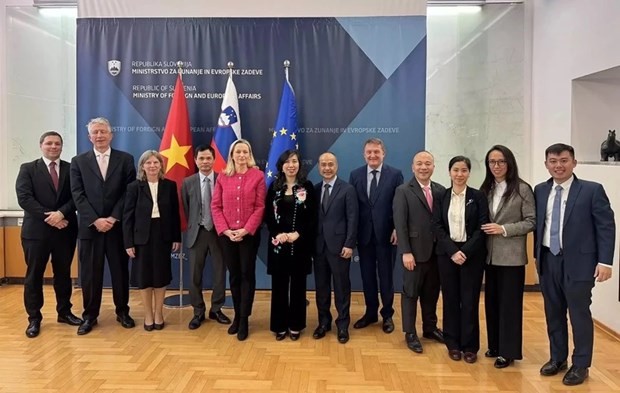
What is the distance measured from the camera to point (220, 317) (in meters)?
4.66

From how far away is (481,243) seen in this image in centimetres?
355

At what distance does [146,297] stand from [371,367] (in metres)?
1.98

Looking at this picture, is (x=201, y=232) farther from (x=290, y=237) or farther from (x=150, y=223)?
(x=290, y=237)

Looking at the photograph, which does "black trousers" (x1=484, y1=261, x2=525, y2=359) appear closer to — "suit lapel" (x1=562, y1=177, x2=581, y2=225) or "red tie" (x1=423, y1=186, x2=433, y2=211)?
"suit lapel" (x1=562, y1=177, x2=581, y2=225)

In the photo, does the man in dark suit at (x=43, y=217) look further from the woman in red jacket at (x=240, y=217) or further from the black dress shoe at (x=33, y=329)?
the woman in red jacket at (x=240, y=217)

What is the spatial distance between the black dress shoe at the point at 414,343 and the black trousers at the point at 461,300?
0.69 ft

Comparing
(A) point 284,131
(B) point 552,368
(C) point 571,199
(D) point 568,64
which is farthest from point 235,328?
(D) point 568,64

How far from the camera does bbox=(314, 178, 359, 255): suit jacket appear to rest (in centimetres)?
409

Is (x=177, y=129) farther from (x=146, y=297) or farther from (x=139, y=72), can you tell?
(x=146, y=297)

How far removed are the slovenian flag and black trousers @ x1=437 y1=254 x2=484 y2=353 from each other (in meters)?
2.41

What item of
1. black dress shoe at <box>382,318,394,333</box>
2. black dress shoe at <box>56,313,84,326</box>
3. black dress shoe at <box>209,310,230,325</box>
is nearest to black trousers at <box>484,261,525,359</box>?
black dress shoe at <box>382,318,394,333</box>

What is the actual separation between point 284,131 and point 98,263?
2.05 meters

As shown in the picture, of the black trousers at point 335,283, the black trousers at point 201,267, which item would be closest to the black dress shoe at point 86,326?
the black trousers at point 201,267

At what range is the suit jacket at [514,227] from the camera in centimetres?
348
